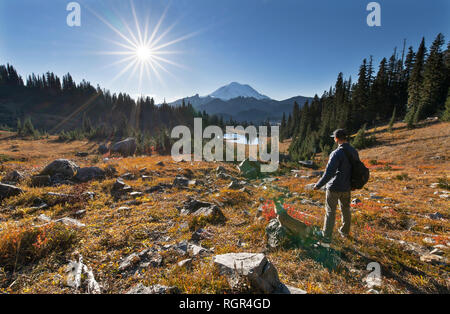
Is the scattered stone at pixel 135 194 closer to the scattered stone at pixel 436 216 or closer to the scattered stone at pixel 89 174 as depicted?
the scattered stone at pixel 89 174

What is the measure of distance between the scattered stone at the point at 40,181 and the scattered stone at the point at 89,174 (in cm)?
136

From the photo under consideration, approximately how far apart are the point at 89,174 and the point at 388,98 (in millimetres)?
76130

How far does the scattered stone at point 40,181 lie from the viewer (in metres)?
9.30

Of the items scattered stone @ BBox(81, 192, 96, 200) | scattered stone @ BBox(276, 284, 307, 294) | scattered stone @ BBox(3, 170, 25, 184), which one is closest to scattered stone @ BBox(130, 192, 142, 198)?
scattered stone @ BBox(81, 192, 96, 200)

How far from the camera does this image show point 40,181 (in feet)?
31.0

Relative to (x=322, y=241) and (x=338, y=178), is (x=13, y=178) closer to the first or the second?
(x=322, y=241)

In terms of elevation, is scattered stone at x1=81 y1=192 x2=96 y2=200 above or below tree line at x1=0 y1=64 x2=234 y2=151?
below

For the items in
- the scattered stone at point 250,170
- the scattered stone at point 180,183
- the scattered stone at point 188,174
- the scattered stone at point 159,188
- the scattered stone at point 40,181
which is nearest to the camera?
the scattered stone at point 40,181

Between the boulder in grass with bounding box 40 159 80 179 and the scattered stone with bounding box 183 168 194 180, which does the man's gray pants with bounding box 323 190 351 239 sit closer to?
the scattered stone with bounding box 183 168 194 180

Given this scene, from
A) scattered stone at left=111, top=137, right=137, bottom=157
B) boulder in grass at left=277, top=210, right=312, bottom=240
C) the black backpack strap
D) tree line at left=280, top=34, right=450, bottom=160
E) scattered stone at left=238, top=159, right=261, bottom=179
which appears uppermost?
tree line at left=280, top=34, right=450, bottom=160

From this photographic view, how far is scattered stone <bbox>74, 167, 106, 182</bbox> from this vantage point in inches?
433

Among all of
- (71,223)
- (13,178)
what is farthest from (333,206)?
(13,178)

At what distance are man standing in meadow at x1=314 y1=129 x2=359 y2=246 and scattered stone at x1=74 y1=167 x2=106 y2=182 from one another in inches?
529

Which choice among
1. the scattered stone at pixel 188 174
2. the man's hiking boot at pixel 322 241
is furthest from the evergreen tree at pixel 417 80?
the man's hiking boot at pixel 322 241
